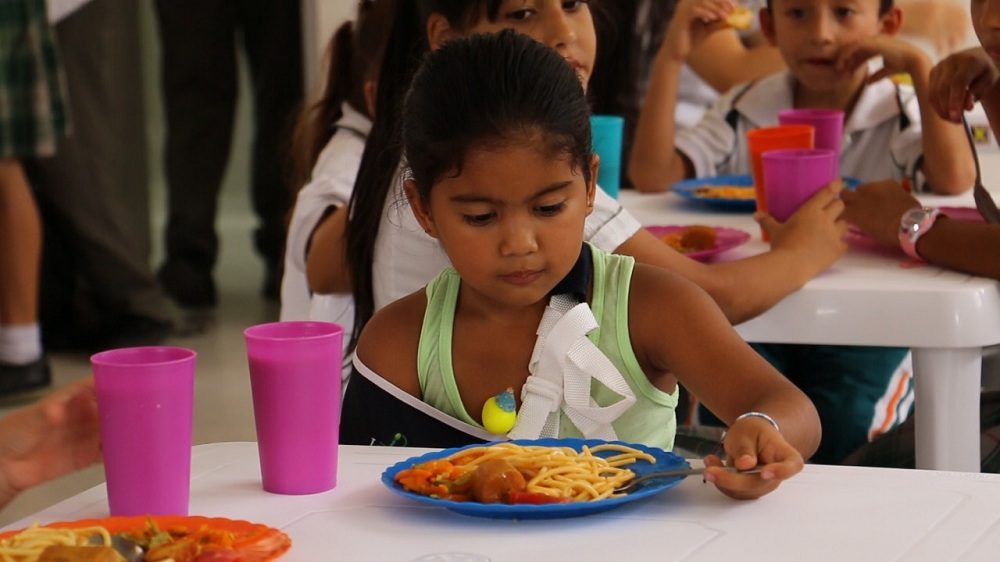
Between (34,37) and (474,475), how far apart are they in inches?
115

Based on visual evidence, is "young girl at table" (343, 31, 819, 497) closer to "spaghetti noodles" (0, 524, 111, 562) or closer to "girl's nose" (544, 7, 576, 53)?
"girl's nose" (544, 7, 576, 53)

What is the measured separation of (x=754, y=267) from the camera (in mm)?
1732

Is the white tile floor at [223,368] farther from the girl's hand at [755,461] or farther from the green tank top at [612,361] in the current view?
the girl's hand at [755,461]

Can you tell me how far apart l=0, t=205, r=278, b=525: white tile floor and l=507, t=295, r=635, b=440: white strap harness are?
1414mm

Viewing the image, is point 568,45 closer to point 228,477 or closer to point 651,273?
point 651,273

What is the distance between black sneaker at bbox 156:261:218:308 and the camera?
4691mm

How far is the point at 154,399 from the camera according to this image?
1.07m

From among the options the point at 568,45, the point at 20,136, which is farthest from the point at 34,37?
the point at 568,45

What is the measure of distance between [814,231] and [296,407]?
0.89 meters

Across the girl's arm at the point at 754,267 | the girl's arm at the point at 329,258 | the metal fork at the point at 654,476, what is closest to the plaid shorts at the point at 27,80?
the girl's arm at the point at 329,258

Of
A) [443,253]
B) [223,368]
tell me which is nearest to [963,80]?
[443,253]

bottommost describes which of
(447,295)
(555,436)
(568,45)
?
(555,436)

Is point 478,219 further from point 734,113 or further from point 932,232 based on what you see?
point 734,113

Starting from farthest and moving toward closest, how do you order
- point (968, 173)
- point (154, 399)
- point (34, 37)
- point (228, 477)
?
1. point (34, 37)
2. point (968, 173)
3. point (228, 477)
4. point (154, 399)
